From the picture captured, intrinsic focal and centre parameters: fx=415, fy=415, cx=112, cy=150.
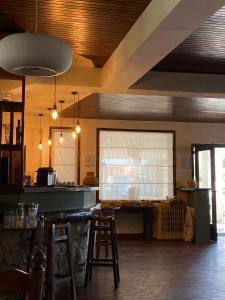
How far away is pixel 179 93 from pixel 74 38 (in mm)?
2024

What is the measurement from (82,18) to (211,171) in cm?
626

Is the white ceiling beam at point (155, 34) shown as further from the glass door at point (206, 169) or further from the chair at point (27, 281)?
the glass door at point (206, 169)

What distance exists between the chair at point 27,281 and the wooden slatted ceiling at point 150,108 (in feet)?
18.3

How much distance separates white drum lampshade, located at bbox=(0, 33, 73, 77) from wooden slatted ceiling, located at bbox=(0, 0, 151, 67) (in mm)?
1212

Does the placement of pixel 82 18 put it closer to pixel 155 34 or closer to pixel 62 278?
pixel 155 34

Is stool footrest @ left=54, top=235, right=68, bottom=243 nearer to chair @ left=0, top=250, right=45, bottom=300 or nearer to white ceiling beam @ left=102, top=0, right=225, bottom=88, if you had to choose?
white ceiling beam @ left=102, top=0, right=225, bottom=88

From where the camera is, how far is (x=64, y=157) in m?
9.80

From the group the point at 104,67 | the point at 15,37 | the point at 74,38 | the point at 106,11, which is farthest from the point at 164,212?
the point at 15,37

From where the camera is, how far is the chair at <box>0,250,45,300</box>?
1408 mm

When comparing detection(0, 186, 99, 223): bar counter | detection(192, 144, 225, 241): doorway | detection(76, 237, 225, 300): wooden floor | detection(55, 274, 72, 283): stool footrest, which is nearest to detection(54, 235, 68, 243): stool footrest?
detection(55, 274, 72, 283): stool footrest

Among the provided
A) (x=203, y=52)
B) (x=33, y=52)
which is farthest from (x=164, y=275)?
(x=33, y=52)

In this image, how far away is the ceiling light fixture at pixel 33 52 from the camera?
9.49 ft

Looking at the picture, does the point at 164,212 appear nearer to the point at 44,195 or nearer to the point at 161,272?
the point at 161,272

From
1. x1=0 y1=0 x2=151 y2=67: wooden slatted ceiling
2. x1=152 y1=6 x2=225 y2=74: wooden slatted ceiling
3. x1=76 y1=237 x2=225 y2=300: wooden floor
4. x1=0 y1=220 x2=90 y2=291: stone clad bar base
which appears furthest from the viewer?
x1=76 y1=237 x2=225 y2=300: wooden floor
